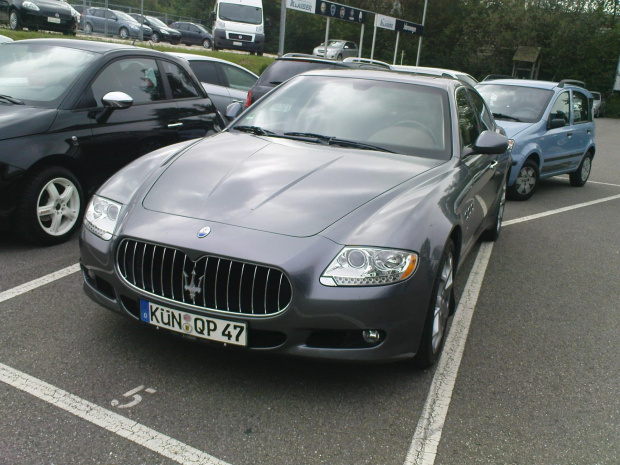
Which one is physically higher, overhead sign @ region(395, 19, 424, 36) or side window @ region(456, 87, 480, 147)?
overhead sign @ region(395, 19, 424, 36)

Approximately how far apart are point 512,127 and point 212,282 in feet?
23.7

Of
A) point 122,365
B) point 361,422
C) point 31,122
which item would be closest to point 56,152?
point 31,122

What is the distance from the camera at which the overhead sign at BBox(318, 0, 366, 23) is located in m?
22.5

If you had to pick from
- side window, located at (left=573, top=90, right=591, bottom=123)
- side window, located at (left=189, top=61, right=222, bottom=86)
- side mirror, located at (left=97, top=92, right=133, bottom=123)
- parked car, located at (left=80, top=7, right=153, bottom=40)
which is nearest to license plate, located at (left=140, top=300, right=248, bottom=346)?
side mirror, located at (left=97, top=92, right=133, bottom=123)

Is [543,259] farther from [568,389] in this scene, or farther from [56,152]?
[56,152]

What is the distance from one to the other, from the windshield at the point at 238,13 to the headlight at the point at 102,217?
95.0 feet

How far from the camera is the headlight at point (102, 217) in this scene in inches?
131

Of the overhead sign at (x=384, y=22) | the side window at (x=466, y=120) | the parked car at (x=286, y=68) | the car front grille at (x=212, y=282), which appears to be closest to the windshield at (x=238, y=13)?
the overhead sign at (x=384, y=22)

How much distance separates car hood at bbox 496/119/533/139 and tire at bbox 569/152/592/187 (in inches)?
77.8

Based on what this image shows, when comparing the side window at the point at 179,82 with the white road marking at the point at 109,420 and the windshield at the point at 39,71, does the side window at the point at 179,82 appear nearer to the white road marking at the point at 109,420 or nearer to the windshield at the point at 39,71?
the windshield at the point at 39,71

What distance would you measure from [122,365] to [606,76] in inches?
1906

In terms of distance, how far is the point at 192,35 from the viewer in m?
42.3

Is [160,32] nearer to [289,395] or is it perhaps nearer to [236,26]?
[236,26]

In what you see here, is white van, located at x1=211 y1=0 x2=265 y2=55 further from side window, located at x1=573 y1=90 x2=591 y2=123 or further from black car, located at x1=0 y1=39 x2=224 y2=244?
black car, located at x1=0 y1=39 x2=224 y2=244
